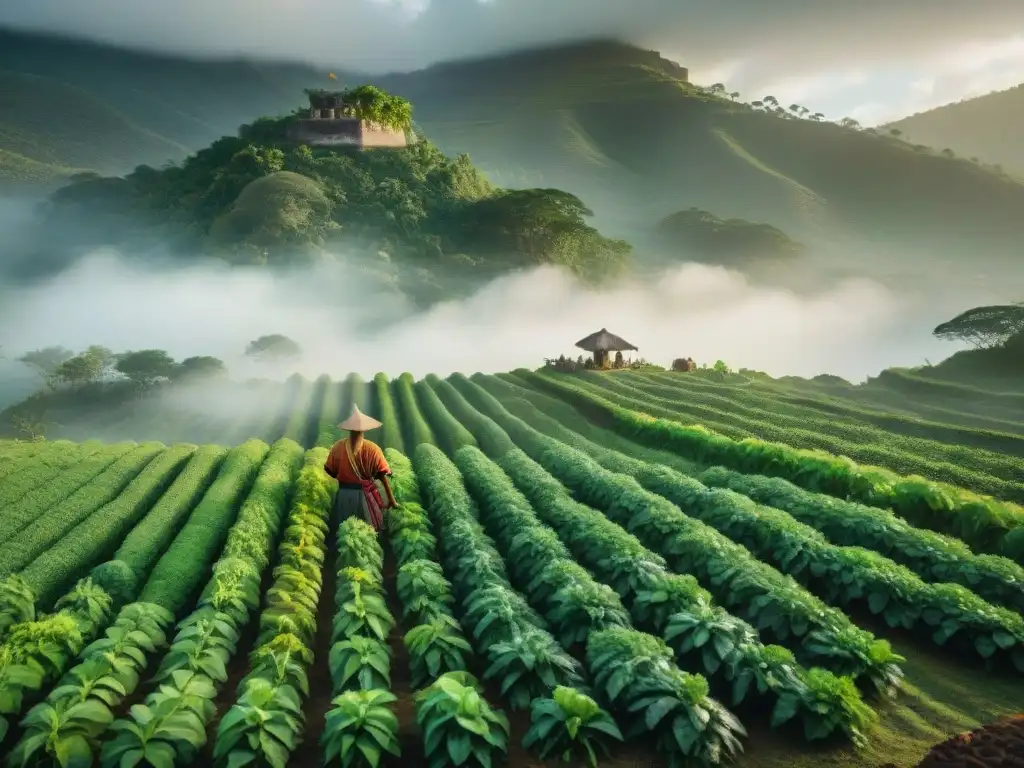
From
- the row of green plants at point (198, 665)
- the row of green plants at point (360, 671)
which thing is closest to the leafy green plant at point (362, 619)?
the row of green plants at point (360, 671)

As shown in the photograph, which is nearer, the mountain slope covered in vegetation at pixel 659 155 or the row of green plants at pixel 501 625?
the row of green plants at pixel 501 625

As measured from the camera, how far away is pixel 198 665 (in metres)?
7.74

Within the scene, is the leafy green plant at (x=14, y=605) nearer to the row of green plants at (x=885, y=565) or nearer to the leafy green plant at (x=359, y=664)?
the leafy green plant at (x=359, y=664)

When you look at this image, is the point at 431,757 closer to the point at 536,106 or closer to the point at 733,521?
the point at 733,521

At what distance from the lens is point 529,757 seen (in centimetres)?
720

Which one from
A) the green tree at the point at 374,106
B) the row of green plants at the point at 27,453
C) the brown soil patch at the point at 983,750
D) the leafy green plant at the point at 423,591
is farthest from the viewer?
the green tree at the point at 374,106

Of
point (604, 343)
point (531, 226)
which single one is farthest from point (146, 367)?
point (531, 226)

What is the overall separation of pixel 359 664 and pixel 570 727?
7.75 feet

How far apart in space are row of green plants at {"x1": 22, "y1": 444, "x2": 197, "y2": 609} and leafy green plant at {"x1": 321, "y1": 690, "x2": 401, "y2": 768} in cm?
659

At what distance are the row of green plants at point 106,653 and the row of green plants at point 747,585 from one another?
286 inches

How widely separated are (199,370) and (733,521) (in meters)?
42.8

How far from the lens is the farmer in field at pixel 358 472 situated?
13.0 m

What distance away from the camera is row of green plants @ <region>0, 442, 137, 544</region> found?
565 inches

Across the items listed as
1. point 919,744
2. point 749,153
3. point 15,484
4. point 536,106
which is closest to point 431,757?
point 919,744
